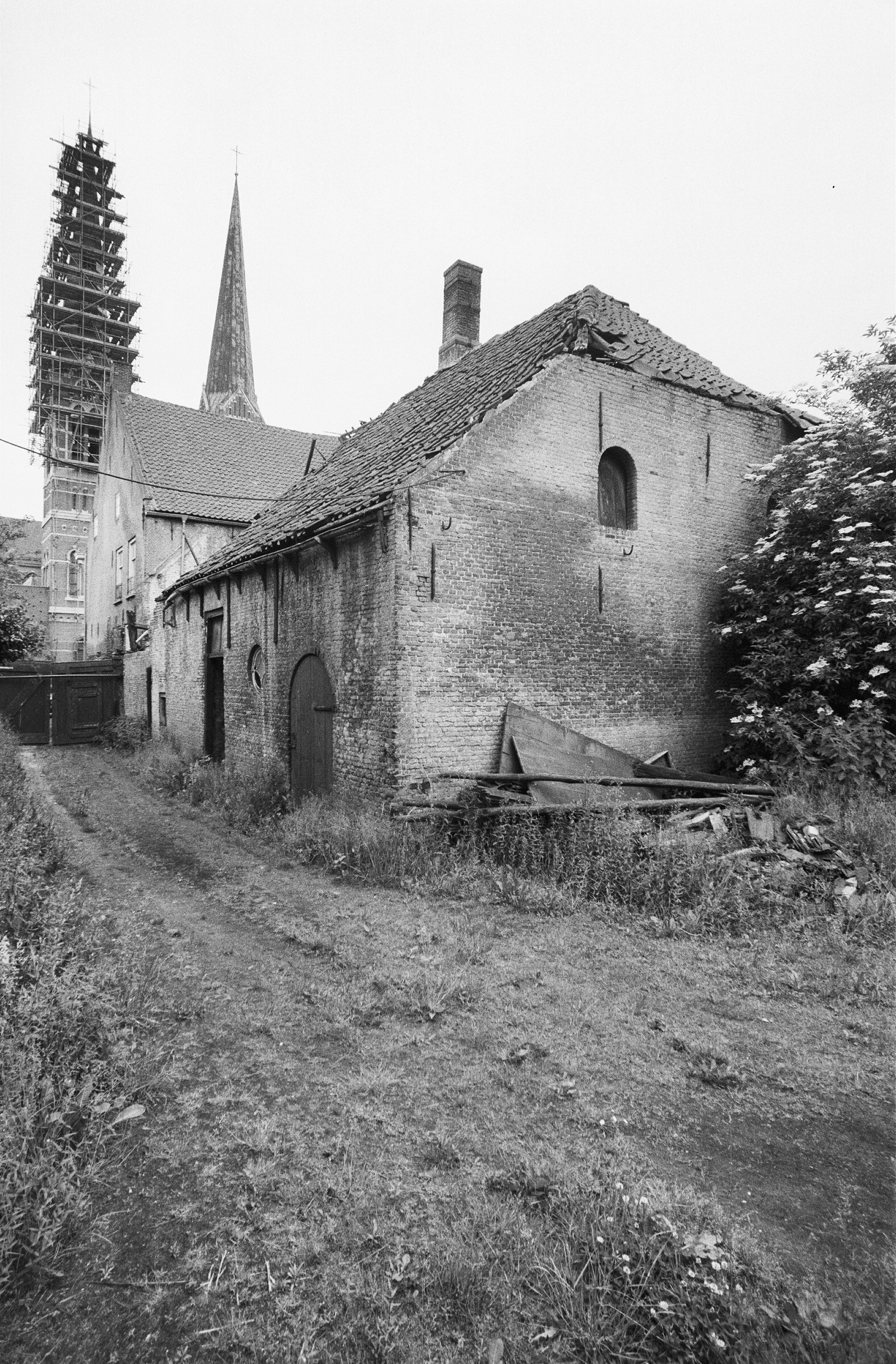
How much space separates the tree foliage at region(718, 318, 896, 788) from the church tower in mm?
30698

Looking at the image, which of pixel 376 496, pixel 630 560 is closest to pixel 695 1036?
pixel 376 496

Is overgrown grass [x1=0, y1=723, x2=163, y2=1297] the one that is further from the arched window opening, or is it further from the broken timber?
the arched window opening

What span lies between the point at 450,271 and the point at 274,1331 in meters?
16.0

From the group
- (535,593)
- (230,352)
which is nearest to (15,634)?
(535,593)

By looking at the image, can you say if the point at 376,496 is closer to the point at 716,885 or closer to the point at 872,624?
the point at 716,885

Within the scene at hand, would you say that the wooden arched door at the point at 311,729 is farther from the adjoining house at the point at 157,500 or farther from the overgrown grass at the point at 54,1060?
the adjoining house at the point at 157,500

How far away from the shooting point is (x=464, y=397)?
35.1 feet

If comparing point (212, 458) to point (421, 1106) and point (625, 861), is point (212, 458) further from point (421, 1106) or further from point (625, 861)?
point (421, 1106)

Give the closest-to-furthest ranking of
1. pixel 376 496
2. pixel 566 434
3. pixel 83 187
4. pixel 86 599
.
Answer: pixel 376 496 < pixel 566 434 < pixel 86 599 < pixel 83 187

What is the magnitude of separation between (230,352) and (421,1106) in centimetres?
4823

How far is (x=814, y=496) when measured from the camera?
388 inches

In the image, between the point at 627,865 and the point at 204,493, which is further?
the point at 204,493

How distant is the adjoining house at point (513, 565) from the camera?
837cm

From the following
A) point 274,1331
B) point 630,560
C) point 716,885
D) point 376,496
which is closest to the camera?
point 274,1331
